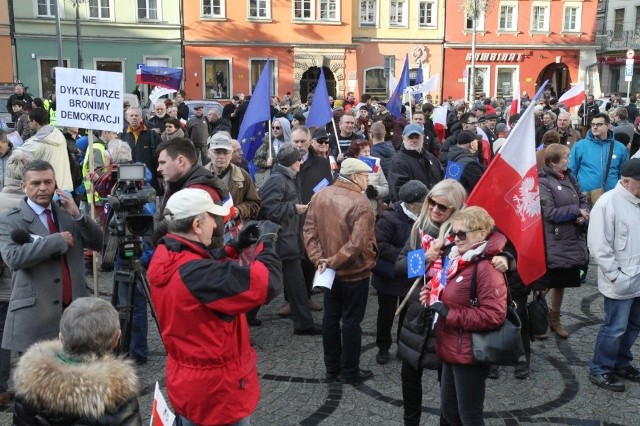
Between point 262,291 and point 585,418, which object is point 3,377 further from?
point 585,418

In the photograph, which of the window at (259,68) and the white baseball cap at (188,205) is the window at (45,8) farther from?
the white baseball cap at (188,205)

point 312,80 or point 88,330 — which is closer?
point 88,330

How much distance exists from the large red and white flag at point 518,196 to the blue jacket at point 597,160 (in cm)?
460

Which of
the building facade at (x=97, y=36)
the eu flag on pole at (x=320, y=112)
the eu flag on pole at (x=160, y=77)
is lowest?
the eu flag on pole at (x=320, y=112)

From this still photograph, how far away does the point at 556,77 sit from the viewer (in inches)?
1722

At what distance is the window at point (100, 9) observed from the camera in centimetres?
3291

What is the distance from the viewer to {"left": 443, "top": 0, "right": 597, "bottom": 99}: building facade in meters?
40.1

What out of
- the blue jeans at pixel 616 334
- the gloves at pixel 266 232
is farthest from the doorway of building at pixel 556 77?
the gloves at pixel 266 232

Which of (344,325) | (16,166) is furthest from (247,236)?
(16,166)

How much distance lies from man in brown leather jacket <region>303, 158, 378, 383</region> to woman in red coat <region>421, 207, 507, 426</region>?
57.6 inches

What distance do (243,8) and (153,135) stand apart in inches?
1038

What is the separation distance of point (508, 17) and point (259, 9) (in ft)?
52.7

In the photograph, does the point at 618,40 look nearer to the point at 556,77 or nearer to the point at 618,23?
the point at 618,23

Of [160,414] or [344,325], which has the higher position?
[160,414]
